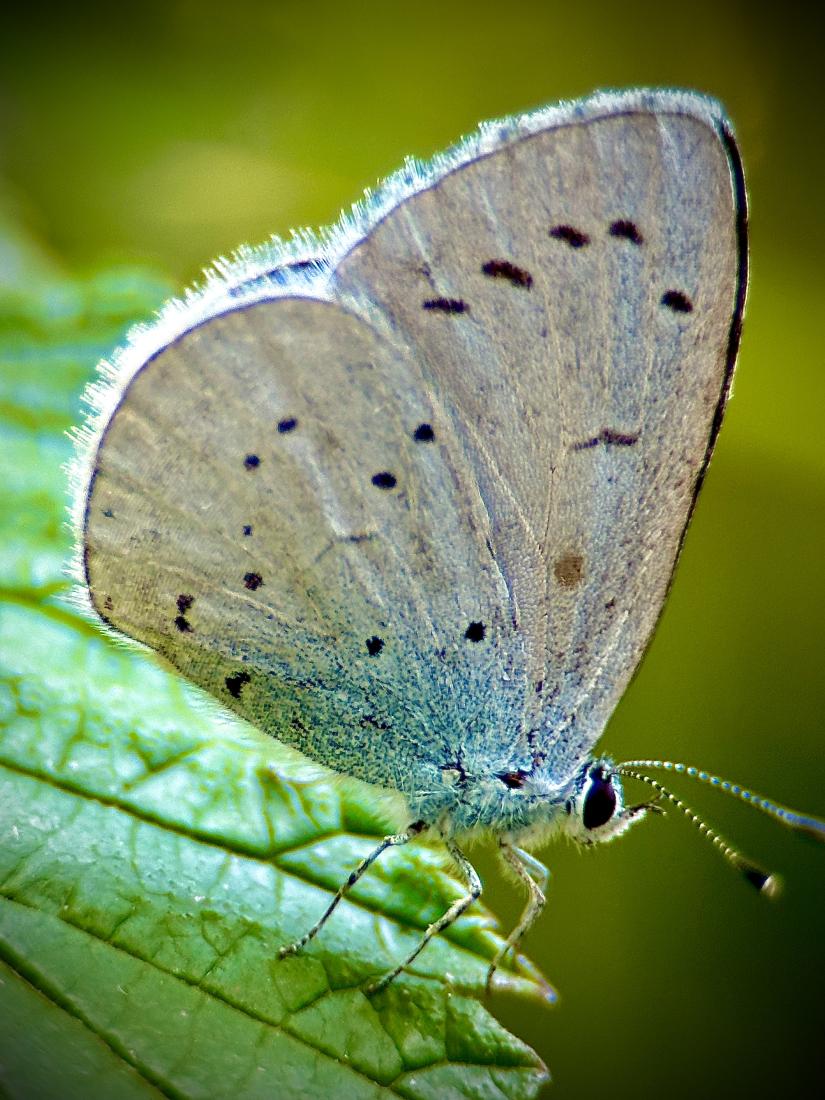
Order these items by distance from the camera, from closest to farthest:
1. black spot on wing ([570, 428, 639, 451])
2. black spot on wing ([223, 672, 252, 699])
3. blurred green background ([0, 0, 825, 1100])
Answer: black spot on wing ([570, 428, 639, 451]), black spot on wing ([223, 672, 252, 699]), blurred green background ([0, 0, 825, 1100])

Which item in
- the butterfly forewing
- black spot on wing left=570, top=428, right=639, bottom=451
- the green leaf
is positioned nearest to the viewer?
the green leaf

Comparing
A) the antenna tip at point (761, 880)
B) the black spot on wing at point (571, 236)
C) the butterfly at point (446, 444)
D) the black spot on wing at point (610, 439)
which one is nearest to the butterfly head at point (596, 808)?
the butterfly at point (446, 444)

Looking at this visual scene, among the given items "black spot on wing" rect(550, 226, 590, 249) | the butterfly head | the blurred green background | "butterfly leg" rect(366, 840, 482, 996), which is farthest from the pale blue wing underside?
the blurred green background

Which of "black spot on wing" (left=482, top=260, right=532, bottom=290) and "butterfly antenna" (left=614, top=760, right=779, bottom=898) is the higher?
"black spot on wing" (left=482, top=260, right=532, bottom=290)

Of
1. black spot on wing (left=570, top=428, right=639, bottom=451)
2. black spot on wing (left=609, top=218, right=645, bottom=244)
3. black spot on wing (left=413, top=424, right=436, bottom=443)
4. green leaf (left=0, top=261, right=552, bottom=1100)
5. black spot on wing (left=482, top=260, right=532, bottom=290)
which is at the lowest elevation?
green leaf (left=0, top=261, right=552, bottom=1100)

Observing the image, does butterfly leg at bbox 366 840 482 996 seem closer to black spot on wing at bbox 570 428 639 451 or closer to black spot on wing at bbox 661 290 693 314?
black spot on wing at bbox 570 428 639 451

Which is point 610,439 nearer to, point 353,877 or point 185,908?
point 353,877
